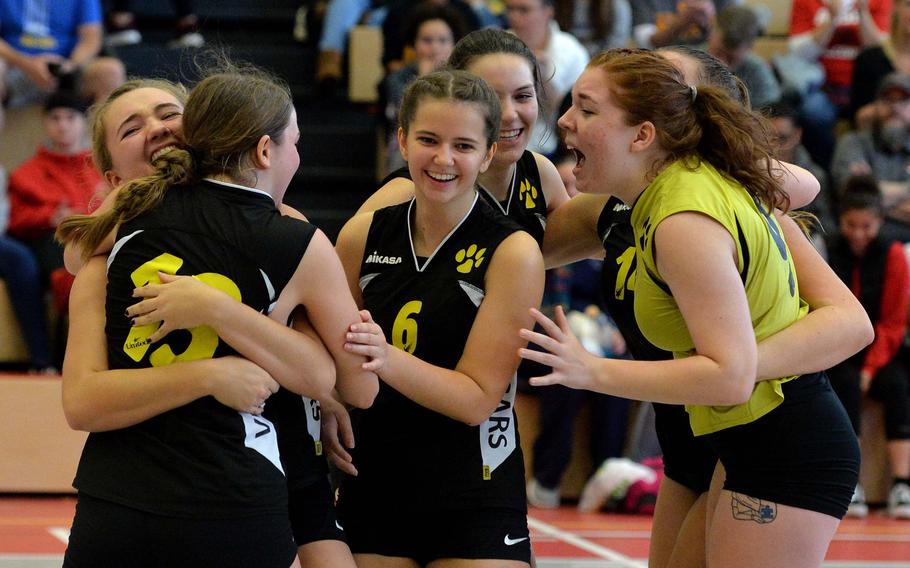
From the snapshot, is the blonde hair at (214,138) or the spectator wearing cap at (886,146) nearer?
the blonde hair at (214,138)

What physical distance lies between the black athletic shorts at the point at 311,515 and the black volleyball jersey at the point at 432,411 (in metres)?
0.16

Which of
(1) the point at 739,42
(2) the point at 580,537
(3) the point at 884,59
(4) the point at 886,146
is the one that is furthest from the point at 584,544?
(3) the point at 884,59

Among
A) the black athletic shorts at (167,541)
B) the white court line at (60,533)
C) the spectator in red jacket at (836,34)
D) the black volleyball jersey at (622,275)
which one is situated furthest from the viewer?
the spectator in red jacket at (836,34)

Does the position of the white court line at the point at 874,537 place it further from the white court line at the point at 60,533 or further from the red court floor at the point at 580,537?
the white court line at the point at 60,533

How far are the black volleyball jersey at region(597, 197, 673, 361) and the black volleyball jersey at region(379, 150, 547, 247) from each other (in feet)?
0.56

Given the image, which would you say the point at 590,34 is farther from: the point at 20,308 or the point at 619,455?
the point at 20,308

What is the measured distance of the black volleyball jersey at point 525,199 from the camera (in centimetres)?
315

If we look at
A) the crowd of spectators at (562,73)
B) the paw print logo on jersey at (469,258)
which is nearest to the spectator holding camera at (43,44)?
the crowd of spectators at (562,73)

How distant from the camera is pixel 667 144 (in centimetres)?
265

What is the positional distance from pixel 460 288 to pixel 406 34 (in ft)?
16.6

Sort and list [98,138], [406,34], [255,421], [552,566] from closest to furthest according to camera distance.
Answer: [255,421] < [98,138] < [552,566] < [406,34]

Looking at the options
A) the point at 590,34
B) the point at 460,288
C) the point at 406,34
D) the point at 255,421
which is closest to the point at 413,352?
the point at 460,288

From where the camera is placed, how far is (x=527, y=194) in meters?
3.18

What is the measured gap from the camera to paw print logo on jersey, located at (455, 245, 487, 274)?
277 centimetres
